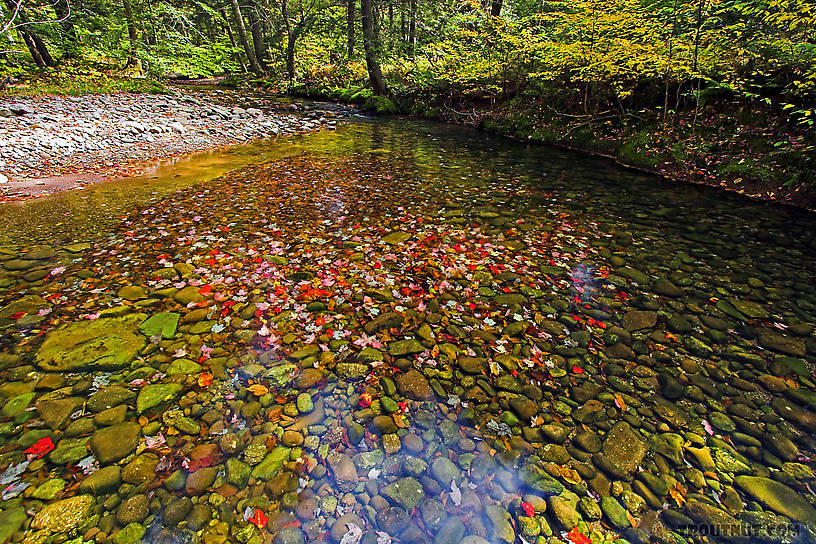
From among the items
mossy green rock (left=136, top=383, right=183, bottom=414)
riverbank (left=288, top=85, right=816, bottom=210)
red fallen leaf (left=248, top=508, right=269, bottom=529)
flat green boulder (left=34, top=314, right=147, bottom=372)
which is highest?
riverbank (left=288, top=85, right=816, bottom=210)

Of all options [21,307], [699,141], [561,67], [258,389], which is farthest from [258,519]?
[561,67]

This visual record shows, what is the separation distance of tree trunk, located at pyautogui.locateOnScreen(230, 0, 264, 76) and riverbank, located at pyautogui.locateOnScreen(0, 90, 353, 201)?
30.5 ft

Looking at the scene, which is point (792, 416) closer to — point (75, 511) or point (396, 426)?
point (396, 426)

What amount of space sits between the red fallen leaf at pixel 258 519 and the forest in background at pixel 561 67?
17.4 ft

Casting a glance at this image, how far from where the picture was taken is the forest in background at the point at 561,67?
8.46 metres

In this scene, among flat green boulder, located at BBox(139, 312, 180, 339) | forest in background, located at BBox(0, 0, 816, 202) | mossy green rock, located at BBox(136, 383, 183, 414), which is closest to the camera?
mossy green rock, located at BBox(136, 383, 183, 414)

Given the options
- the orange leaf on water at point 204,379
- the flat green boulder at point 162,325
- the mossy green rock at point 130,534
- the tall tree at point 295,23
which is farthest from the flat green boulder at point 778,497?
the tall tree at point 295,23

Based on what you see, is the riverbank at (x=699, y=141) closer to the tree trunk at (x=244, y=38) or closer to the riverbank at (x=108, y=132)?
the riverbank at (x=108, y=132)

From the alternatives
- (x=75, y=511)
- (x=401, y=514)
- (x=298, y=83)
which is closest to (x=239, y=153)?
(x=75, y=511)

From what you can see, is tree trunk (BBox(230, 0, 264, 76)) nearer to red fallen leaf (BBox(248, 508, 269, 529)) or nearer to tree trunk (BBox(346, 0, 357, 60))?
tree trunk (BBox(346, 0, 357, 60))

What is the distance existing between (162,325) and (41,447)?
1604mm

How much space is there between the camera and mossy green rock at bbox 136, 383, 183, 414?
326 cm

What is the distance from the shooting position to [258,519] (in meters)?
2.48

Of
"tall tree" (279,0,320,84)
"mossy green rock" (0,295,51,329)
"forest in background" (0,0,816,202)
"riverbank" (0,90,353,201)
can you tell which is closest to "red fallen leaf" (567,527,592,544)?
"mossy green rock" (0,295,51,329)
